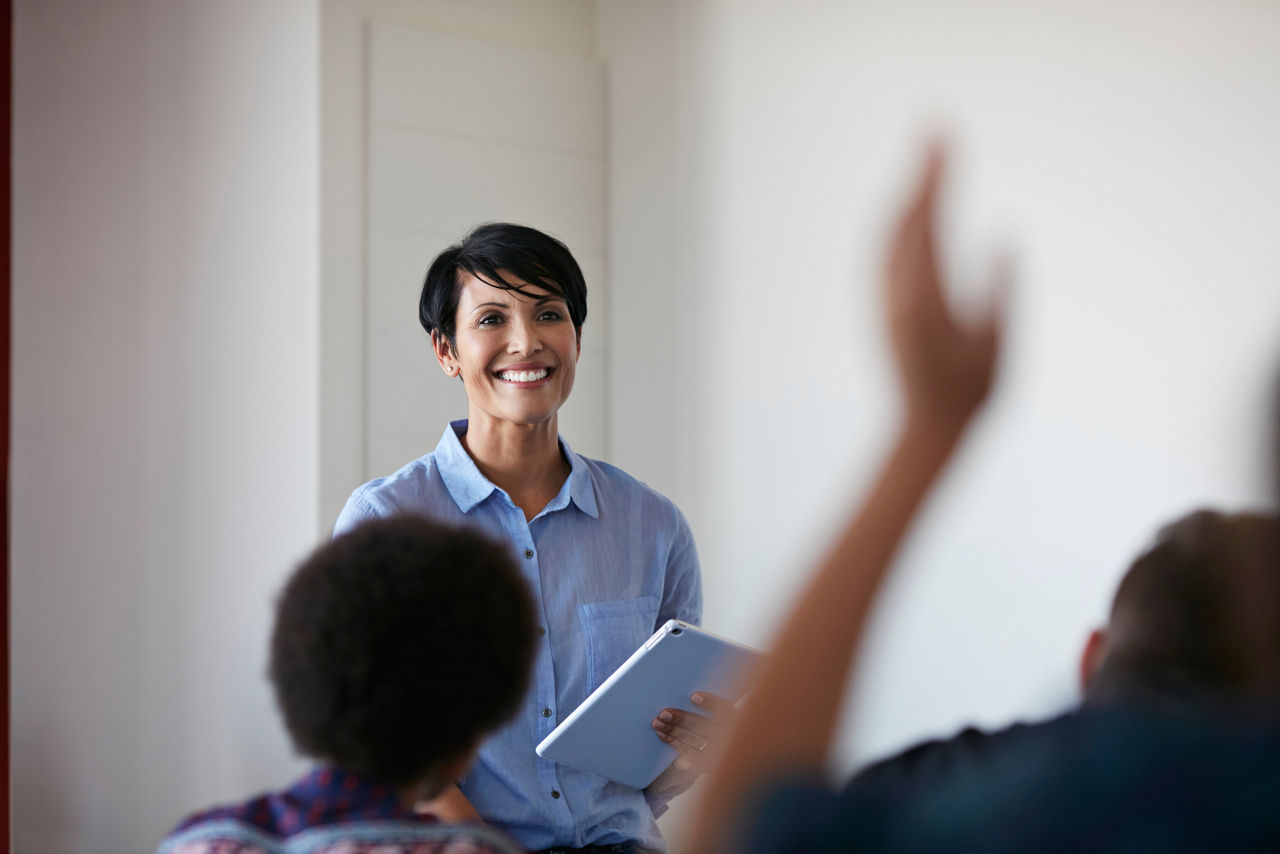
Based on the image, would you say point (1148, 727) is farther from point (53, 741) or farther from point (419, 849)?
point (53, 741)

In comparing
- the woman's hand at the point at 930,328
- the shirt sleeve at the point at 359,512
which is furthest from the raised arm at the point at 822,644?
the shirt sleeve at the point at 359,512

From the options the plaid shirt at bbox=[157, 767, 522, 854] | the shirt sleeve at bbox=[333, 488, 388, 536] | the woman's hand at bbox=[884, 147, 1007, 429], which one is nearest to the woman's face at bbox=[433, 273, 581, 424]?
the shirt sleeve at bbox=[333, 488, 388, 536]

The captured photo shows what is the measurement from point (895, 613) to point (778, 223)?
51.7 inches

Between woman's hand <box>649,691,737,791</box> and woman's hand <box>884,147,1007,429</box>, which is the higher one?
woman's hand <box>884,147,1007,429</box>

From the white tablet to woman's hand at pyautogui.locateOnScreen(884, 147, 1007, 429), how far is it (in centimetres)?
118

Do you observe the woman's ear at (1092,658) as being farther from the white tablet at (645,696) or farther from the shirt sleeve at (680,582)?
the shirt sleeve at (680,582)

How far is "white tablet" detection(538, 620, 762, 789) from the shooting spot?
1756mm

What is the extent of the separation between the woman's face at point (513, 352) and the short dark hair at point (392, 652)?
1050mm

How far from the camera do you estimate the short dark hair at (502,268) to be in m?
2.13

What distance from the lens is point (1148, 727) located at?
59cm

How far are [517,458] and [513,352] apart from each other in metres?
0.19

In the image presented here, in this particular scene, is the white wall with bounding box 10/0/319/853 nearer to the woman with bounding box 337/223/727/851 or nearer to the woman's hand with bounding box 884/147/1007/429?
the woman with bounding box 337/223/727/851

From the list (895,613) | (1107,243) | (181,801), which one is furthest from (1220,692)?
(181,801)

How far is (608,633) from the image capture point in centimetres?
204
